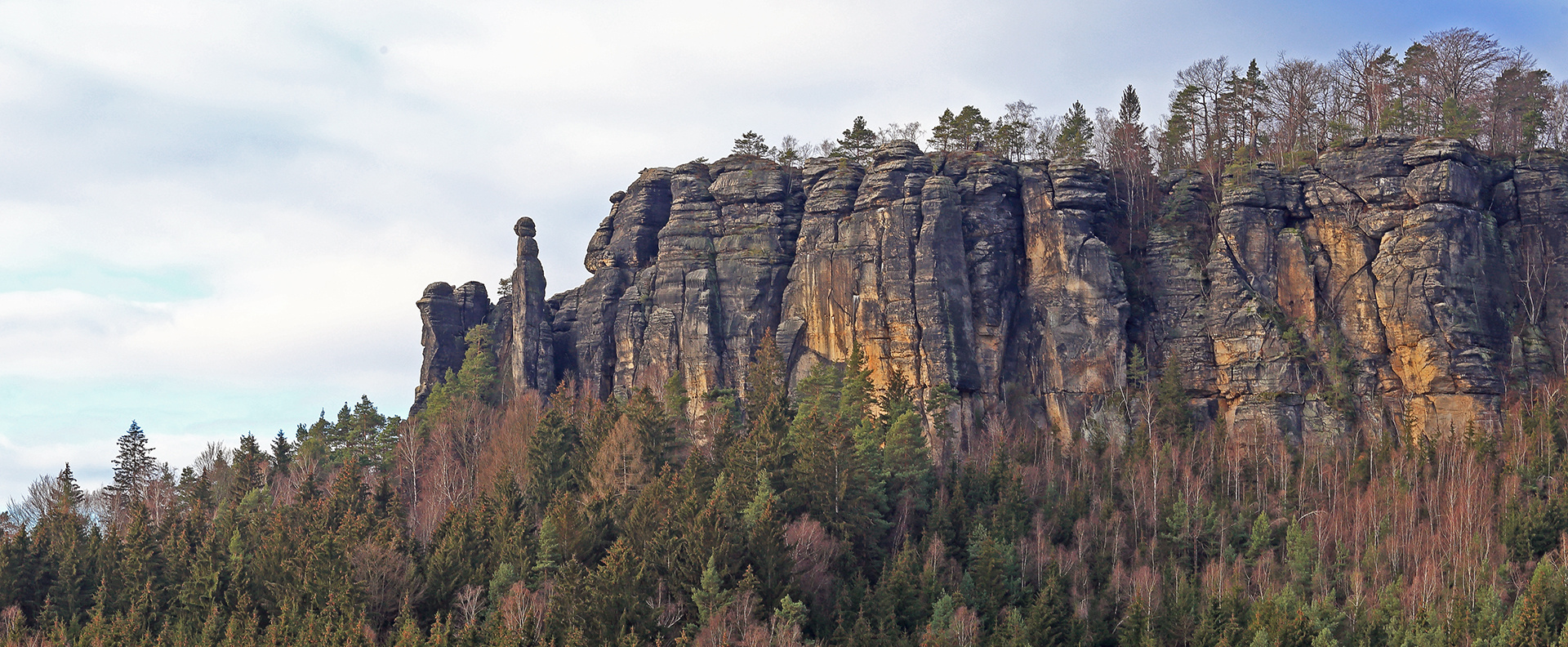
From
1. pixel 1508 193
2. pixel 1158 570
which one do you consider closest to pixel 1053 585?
pixel 1158 570

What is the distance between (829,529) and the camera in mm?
55438

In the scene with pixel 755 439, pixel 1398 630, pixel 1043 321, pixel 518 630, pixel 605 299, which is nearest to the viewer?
pixel 518 630

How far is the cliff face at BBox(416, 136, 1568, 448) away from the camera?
250ft

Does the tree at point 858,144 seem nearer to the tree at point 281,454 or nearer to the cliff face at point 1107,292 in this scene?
the cliff face at point 1107,292

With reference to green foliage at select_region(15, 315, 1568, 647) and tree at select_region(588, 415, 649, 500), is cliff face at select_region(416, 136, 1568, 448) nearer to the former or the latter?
green foliage at select_region(15, 315, 1568, 647)

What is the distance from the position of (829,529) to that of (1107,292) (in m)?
33.5

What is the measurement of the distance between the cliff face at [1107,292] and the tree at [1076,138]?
1717 mm

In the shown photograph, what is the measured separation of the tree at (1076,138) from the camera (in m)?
86.3

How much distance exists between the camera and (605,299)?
88938mm

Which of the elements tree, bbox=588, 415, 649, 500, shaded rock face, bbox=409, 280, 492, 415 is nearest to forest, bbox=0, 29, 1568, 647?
tree, bbox=588, 415, 649, 500

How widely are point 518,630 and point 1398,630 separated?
35803mm

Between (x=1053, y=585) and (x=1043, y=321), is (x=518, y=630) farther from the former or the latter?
(x=1043, y=321)

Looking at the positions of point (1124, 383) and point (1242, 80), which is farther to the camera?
point (1242, 80)

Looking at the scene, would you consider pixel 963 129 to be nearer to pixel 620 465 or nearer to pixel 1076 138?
pixel 1076 138
